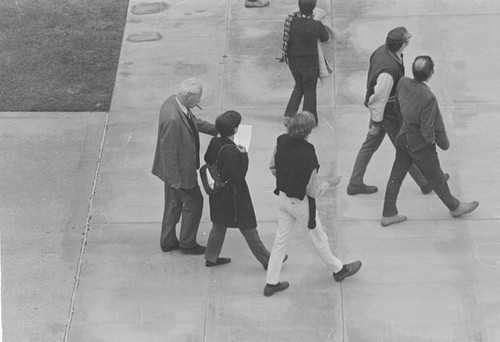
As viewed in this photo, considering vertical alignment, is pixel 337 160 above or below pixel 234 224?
below

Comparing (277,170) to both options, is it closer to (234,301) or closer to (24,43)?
(234,301)

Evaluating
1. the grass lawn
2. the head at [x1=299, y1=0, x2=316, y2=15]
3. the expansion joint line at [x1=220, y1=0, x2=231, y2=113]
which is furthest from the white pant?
the grass lawn

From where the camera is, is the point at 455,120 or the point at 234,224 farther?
the point at 455,120

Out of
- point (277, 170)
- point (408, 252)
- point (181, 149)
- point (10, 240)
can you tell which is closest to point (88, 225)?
point (10, 240)

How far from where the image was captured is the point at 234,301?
8258 mm

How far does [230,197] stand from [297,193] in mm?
617

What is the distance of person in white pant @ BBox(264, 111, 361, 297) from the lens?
757cm

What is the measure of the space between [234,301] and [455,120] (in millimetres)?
3320

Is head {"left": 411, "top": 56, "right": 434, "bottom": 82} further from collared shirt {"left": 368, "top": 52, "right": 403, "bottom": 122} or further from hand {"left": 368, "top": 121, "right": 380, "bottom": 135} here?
hand {"left": 368, "top": 121, "right": 380, "bottom": 135}

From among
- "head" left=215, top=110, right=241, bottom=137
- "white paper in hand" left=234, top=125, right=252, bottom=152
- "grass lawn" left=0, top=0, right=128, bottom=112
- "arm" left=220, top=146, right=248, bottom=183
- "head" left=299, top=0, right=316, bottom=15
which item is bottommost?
"grass lawn" left=0, top=0, right=128, bottom=112

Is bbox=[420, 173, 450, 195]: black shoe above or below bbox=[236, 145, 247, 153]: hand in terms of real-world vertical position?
below

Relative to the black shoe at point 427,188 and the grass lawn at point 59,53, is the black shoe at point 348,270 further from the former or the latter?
the grass lawn at point 59,53

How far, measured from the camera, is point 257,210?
30.3 feet

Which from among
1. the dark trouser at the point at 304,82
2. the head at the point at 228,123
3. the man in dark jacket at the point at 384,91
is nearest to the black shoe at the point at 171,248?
the head at the point at 228,123
